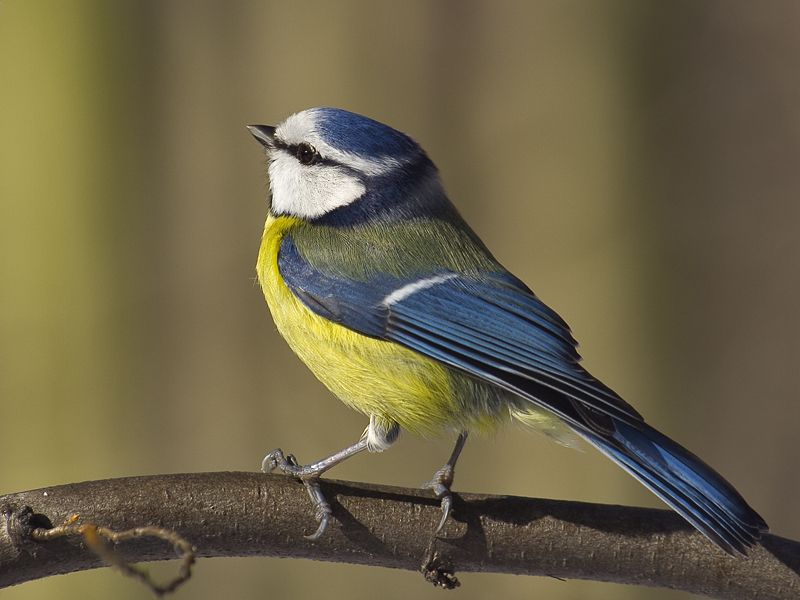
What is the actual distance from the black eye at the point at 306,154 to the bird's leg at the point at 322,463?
1.43 ft

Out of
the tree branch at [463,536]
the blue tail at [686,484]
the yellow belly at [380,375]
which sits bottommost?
the tree branch at [463,536]

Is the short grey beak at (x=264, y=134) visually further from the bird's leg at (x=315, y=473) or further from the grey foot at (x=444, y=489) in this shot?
the grey foot at (x=444, y=489)

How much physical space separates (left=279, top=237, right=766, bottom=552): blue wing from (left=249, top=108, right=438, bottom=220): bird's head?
0.10m

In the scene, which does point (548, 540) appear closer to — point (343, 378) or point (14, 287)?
point (343, 378)

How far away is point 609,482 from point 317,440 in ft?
2.22

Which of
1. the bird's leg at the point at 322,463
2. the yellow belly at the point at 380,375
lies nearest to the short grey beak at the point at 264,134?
the yellow belly at the point at 380,375

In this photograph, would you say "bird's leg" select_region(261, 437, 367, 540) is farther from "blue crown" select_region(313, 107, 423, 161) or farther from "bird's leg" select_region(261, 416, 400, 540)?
"blue crown" select_region(313, 107, 423, 161)

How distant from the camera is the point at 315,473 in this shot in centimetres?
137

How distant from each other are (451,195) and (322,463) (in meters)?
1.11

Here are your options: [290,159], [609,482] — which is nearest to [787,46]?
[609,482]

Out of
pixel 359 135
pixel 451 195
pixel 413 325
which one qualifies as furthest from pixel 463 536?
pixel 451 195

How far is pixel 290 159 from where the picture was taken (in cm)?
173

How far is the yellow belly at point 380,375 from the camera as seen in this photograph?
1.48 metres

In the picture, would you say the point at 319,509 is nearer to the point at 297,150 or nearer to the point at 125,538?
the point at 125,538
